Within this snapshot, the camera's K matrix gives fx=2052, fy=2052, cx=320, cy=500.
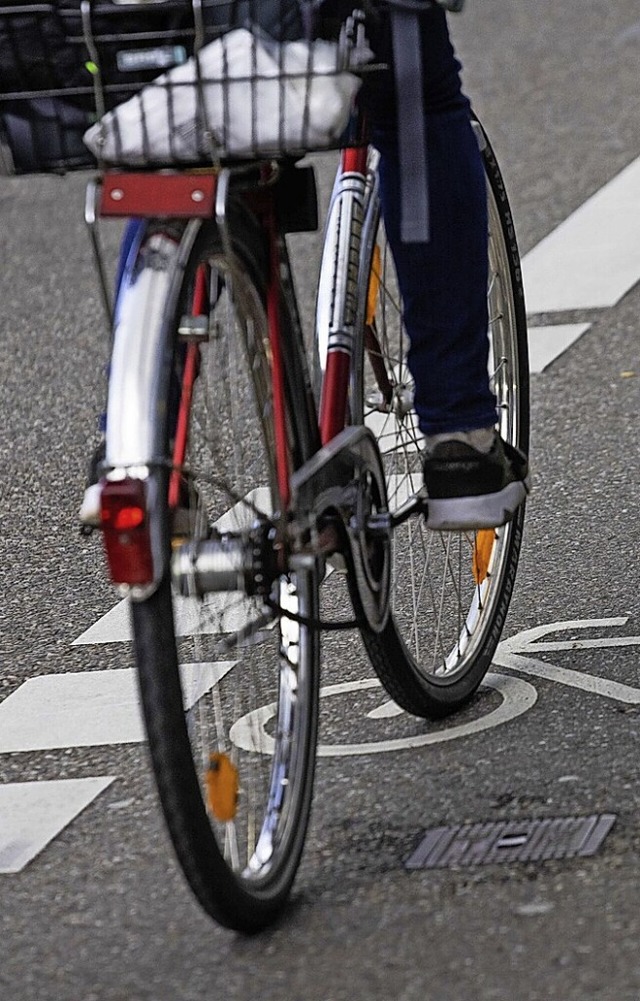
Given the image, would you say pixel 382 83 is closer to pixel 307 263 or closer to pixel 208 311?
pixel 208 311

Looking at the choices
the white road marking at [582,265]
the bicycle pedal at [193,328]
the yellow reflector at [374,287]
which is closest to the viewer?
the bicycle pedal at [193,328]

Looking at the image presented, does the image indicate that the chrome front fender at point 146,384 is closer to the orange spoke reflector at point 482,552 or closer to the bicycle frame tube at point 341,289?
the bicycle frame tube at point 341,289

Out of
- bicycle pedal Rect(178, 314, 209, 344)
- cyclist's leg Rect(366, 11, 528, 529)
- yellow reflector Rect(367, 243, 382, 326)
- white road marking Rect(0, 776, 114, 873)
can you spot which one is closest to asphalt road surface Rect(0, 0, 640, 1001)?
white road marking Rect(0, 776, 114, 873)

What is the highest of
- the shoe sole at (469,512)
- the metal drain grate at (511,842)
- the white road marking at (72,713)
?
the shoe sole at (469,512)

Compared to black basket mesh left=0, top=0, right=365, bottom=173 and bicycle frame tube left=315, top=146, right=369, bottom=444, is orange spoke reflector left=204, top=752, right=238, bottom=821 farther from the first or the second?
black basket mesh left=0, top=0, right=365, bottom=173

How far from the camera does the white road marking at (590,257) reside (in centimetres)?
600

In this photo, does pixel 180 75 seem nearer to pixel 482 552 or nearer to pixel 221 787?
pixel 221 787

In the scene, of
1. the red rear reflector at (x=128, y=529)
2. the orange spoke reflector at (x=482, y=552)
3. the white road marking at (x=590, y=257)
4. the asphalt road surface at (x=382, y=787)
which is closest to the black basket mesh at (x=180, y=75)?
the red rear reflector at (x=128, y=529)

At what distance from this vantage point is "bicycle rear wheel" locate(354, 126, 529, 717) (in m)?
3.22

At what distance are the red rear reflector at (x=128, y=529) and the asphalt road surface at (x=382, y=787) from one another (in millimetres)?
560

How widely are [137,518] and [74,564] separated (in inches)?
80.8

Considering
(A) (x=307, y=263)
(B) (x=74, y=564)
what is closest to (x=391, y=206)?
(B) (x=74, y=564)

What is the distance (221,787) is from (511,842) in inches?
20.3

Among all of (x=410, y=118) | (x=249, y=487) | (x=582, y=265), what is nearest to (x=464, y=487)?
(x=249, y=487)
